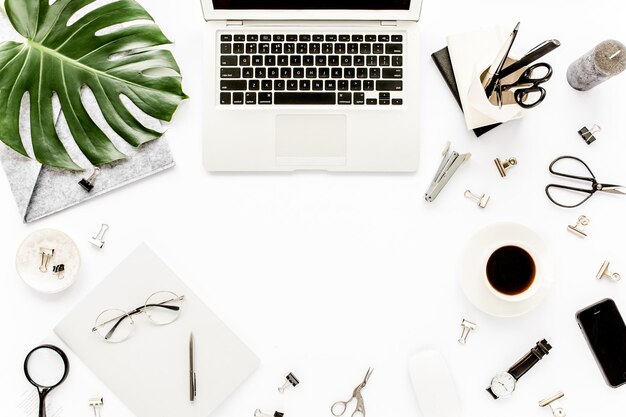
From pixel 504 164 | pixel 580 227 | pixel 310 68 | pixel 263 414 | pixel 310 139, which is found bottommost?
pixel 263 414

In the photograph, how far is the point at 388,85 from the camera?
0.96 m

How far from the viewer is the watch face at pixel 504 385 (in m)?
0.96

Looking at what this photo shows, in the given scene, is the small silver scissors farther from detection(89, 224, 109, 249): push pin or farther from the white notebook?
detection(89, 224, 109, 249): push pin

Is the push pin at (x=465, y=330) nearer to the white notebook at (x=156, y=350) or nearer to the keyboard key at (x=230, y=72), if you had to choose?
the white notebook at (x=156, y=350)

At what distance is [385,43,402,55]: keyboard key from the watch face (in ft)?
1.82

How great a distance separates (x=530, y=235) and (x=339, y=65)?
1.35 ft

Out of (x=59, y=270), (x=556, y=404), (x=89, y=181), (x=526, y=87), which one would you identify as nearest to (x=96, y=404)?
(x=59, y=270)

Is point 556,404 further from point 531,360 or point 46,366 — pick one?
point 46,366

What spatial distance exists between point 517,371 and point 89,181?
2.53 ft

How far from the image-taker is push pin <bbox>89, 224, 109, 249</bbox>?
3.22 ft

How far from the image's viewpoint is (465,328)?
0.98 metres

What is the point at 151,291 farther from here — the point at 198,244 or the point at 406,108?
the point at 406,108

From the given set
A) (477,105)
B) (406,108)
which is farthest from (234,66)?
(477,105)

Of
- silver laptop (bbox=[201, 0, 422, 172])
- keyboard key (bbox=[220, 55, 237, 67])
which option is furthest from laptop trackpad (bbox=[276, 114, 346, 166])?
keyboard key (bbox=[220, 55, 237, 67])
